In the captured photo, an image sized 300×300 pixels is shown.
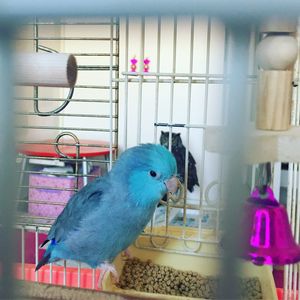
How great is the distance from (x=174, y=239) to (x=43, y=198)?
83cm

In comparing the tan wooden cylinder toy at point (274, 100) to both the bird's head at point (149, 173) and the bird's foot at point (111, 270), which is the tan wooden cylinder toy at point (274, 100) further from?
the bird's foot at point (111, 270)

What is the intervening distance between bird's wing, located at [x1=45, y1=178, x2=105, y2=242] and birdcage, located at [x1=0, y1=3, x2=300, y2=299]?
0.07 metres

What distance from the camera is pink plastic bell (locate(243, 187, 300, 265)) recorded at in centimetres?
65

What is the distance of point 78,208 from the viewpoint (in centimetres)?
96

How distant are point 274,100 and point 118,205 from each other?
405 mm

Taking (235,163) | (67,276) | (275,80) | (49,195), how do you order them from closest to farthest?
(235,163) < (275,80) < (67,276) < (49,195)

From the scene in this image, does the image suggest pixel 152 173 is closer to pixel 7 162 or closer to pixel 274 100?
pixel 274 100

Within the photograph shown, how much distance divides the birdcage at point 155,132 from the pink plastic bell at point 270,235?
1.3 inches

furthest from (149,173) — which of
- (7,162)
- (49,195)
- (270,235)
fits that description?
(49,195)

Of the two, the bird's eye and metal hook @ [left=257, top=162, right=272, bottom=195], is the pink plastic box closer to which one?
the bird's eye

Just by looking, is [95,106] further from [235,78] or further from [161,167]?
[235,78]

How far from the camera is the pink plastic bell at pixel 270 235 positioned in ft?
2.12

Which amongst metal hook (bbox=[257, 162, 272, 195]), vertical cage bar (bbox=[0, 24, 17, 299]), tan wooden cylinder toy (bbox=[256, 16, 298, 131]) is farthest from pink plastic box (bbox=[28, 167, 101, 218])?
vertical cage bar (bbox=[0, 24, 17, 299])

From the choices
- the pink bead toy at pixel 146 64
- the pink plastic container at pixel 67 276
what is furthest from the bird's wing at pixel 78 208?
the pink bead toy at pixel 146 64
